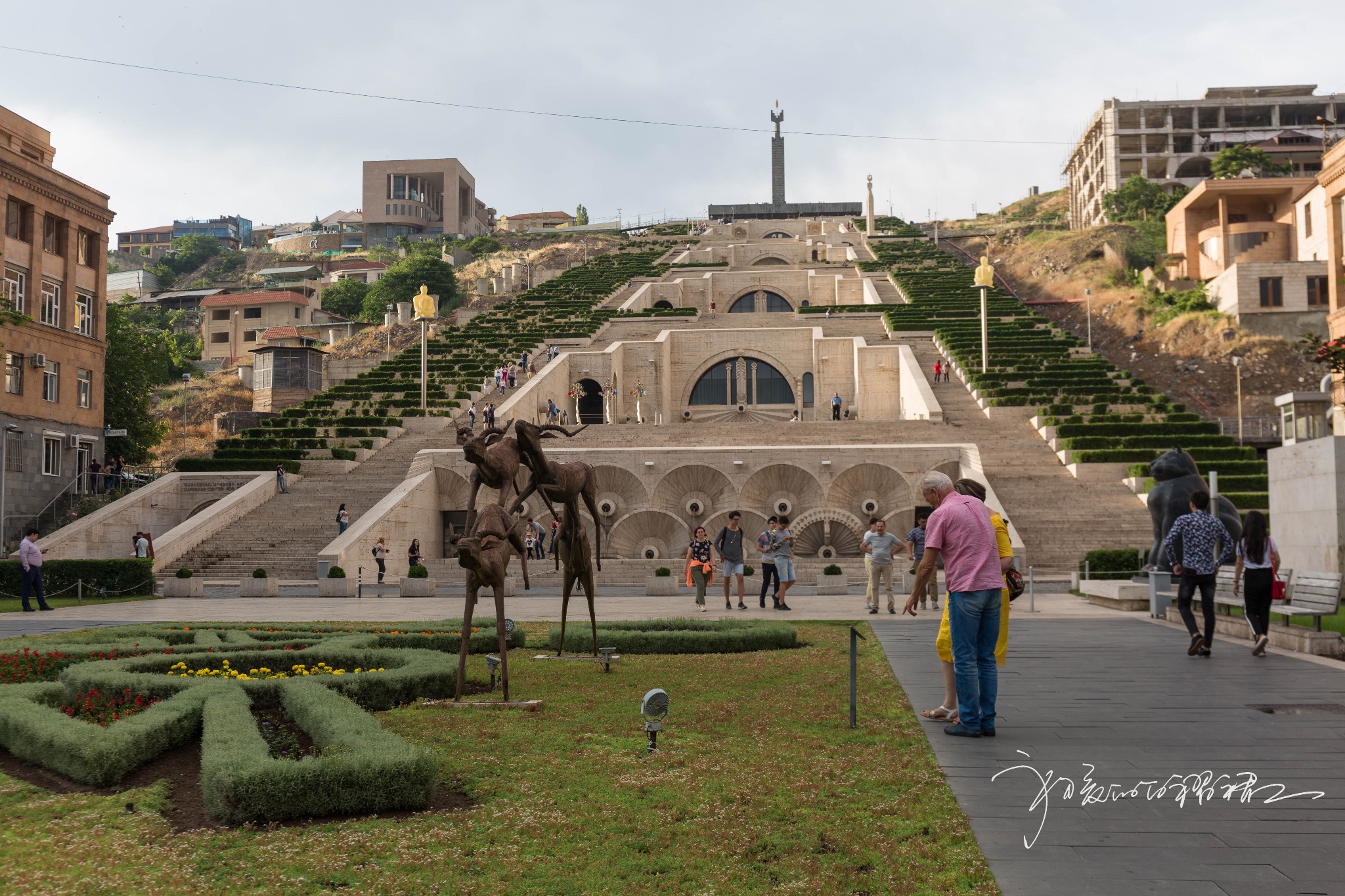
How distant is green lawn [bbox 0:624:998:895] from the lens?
393cm

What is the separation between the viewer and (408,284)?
271 feet

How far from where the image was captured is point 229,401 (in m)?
61.2

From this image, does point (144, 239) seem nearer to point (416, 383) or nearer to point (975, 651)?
point (416, 383)

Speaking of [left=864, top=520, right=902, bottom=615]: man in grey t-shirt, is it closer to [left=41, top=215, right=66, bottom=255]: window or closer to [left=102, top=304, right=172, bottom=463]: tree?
[left=41, top=215, right=66, bottom=255]: window

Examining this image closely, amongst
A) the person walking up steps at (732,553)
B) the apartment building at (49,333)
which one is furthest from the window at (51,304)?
the person walking up steps at (732,553)

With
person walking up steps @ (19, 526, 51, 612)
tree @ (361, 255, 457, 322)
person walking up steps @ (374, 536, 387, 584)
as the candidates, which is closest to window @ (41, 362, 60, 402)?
person walking up steps @ (19, 526, 51, 612)

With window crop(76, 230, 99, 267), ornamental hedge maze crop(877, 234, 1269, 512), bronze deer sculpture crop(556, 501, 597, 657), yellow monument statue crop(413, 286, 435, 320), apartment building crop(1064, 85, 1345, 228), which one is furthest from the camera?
apartment building crop(1064, 85, 1345, 228)

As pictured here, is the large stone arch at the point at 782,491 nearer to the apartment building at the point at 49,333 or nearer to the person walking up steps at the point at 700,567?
the person walking up steps at the point at 700,567

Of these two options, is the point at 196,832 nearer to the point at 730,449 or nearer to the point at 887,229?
the point at 730,449

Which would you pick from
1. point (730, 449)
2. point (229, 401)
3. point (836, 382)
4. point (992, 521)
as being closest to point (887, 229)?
point (836, 382)

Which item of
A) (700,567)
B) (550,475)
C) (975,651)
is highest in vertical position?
(550,475)

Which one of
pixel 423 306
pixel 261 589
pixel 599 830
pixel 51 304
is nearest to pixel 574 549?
pixel 599 830

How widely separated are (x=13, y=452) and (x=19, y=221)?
298 inches

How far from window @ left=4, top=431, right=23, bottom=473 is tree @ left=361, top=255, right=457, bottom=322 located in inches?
2070
